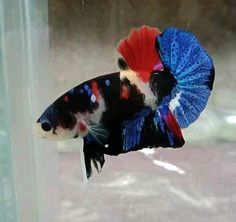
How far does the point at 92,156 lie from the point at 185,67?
0.09m


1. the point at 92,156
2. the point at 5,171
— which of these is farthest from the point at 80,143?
the point at 5,171

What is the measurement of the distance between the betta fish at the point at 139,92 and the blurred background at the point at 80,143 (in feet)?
0.07

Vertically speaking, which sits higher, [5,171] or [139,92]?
[139,92]

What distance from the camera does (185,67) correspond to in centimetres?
34

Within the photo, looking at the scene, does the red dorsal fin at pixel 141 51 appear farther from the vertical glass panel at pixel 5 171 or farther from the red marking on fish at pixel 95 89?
the vertical glass panel at pixel 5 171

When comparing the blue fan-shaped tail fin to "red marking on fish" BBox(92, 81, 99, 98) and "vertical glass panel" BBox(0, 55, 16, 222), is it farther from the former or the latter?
"vertical glass panel" BBox(0, 55, 16, 222)

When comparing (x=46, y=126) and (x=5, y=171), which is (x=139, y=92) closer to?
(x=46, y=126)

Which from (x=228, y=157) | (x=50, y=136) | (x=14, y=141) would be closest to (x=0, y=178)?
(x=14, y=141)

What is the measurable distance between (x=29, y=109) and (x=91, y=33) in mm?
97

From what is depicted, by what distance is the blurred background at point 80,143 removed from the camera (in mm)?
417

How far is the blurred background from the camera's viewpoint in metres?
0.42

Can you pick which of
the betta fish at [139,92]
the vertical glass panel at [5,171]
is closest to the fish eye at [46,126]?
the betta fish at [139,92]

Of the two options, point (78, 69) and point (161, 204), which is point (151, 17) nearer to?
point (78, 69)

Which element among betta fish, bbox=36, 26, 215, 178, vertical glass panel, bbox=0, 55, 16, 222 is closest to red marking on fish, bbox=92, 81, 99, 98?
betta fish, bbox=36, 26, 215, 178
